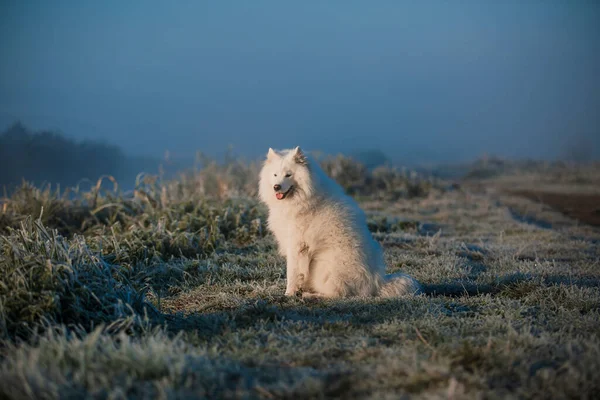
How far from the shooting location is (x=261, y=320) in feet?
11.8

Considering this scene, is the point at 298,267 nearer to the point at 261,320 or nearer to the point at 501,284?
the point at 261,320

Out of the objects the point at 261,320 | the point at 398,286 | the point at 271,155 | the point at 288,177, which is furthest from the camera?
the point at 271,155

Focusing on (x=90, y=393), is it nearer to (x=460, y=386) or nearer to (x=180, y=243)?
(x=460, y=386)

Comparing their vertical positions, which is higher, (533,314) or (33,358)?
(33,358)

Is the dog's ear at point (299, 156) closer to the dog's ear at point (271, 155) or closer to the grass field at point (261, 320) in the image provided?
the dog's ear at point (271, 155)

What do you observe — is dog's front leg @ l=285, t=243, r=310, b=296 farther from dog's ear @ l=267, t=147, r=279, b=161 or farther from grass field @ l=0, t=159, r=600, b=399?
dog's ear @ l=267, t=147, r=279, b=161

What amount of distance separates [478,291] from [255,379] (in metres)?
3.24

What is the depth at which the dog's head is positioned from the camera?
468 centimetres

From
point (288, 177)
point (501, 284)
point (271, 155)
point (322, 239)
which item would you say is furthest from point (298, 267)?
point (501, 284)

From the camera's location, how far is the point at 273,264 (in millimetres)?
6031

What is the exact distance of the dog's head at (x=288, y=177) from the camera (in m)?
4.68

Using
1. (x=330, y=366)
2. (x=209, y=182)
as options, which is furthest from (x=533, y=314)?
(x=209, y=182)

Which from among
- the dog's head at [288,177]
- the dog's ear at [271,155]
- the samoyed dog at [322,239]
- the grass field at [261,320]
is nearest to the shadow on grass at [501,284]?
the grass field at [261,320]

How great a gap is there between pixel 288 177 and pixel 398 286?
59.5 inches
